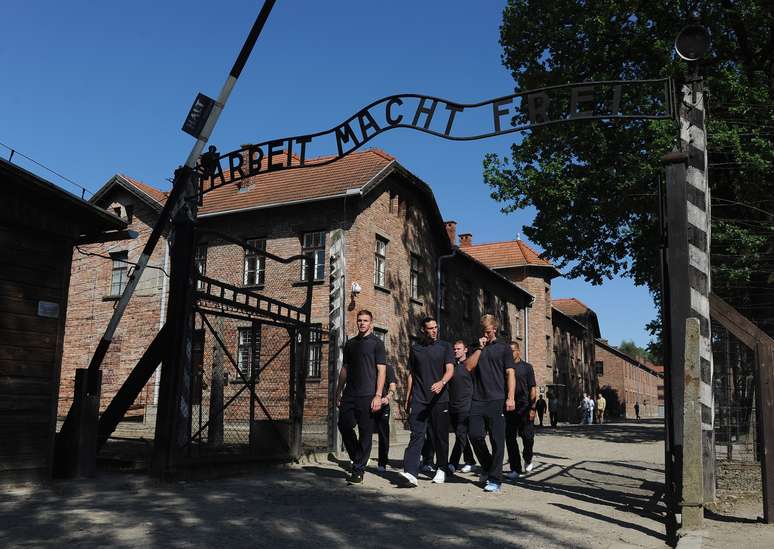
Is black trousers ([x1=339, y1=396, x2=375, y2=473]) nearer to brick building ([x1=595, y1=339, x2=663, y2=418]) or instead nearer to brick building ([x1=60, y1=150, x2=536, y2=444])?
brick building ([x1=60, y1=150, x2=536, y2=444])

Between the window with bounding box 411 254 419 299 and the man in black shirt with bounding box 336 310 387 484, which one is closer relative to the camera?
the man in black shirt with bounding box 336 310 387 484

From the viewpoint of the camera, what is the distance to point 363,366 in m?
8.59

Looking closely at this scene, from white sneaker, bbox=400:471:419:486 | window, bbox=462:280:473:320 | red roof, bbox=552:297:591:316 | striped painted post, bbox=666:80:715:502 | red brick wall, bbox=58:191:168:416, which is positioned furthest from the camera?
red roof, bbox=552:297:591:316

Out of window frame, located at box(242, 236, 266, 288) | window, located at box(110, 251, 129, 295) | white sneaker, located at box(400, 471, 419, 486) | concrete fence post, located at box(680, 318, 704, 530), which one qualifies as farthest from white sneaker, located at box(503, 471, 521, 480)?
window, located at box(110, 251, 129, 295)

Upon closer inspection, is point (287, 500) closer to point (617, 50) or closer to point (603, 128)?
point (603, 128)

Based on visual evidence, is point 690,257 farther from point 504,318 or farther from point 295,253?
point 504,318

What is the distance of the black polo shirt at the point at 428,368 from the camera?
29.1 ft

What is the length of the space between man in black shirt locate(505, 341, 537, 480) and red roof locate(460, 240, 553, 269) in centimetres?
3247

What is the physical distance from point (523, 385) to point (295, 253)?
Result: 47.5 ft

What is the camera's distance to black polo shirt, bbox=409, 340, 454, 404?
8867 millimetres

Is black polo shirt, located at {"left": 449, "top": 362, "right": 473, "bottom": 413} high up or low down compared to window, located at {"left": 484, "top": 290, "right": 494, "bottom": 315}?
down

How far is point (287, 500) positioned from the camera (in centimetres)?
708

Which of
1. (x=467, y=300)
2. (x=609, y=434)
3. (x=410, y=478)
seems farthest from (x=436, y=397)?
(x=467, y=300)

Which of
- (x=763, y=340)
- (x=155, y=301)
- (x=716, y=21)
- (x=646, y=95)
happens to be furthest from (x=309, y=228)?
(x=763, y=340)
